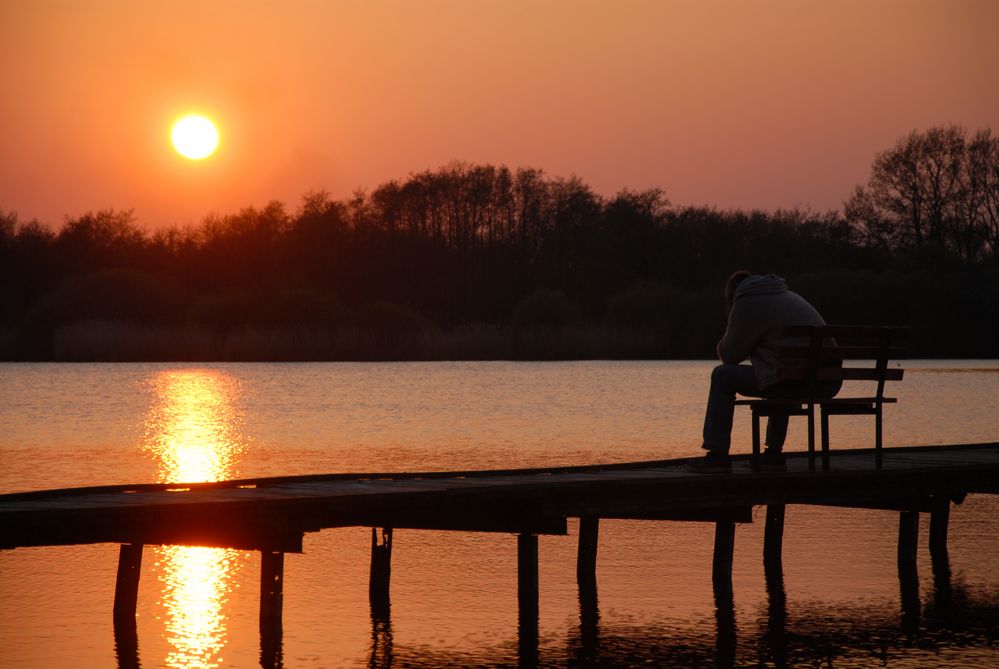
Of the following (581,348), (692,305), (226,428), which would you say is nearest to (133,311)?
(581,348)

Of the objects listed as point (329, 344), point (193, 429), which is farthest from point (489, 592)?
point (329, 344)

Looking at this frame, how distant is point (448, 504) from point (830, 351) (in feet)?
10.2

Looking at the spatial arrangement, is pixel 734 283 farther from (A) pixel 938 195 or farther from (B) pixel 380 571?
(A) pixel 938 195

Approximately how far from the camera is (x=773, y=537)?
1480 cm

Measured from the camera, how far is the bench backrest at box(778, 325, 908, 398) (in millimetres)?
11195

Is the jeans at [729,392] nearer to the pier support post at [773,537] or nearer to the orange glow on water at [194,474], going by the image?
the pier support post at [773,537]

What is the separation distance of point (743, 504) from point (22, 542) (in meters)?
5.20

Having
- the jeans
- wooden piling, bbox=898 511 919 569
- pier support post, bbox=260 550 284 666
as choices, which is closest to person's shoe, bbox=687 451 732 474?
the jeans

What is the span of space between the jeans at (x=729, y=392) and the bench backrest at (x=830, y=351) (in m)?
0.13

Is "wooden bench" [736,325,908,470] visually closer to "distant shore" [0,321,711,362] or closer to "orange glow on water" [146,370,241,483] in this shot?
"orange glow on water" [146,370,241,483]

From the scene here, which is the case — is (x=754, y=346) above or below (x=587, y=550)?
above

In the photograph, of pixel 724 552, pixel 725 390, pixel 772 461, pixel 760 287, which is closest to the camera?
pixel 725 390

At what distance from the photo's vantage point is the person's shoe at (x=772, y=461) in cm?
1217

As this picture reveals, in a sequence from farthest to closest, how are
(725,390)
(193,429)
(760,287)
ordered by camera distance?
(193,429) → (760,287) → (725,390)
